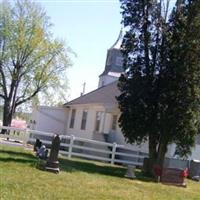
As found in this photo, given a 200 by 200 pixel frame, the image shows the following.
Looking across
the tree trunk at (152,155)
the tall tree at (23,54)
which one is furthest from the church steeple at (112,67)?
the tree trunk at (152,155)

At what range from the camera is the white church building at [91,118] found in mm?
35812

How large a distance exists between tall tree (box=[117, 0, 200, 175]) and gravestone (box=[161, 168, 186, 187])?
93.0 inches

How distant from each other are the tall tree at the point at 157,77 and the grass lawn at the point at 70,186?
10.8ft

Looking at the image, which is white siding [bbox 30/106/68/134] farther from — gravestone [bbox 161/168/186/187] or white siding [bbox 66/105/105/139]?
gravestone [bbox 161/168/186/187]

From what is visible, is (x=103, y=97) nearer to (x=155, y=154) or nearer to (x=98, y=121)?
(x=98, y=121)

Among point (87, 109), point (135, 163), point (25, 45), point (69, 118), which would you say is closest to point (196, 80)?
point (135, 163)

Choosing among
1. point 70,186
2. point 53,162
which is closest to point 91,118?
point 53,162

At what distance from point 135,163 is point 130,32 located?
26.2 feet

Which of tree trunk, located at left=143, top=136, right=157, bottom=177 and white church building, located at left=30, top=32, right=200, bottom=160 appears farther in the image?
white church building, located at left=30, top=32, right=200, bottom=160

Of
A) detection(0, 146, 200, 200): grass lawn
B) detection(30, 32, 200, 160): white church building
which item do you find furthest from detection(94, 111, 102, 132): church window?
detection(0, 146, 200, 200): grass lawn

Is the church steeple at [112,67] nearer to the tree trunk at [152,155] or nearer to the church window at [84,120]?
the church window at [84,120]

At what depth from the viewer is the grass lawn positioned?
13.4 meters

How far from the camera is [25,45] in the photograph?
161 ft

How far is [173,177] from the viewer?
71.5 ft
